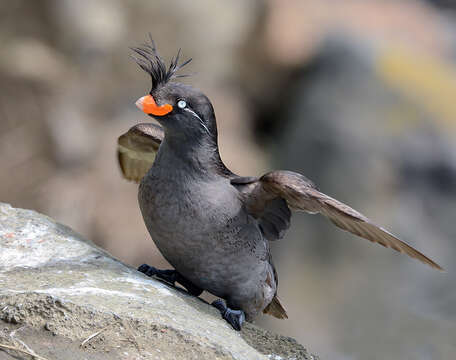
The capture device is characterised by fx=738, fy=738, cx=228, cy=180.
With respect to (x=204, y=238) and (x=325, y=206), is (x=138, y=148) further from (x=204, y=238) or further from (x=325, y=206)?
(x=325, y=206)

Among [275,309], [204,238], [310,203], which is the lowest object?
[275,309]

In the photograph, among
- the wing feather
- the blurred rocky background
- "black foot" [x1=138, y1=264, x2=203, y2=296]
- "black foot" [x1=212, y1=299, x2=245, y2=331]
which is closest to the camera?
the wing feather

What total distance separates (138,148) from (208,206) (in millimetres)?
1090

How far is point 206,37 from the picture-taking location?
33.2ft

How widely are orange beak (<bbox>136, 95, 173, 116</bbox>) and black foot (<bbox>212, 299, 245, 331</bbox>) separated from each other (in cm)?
101

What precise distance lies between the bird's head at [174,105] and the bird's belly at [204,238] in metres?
0.33

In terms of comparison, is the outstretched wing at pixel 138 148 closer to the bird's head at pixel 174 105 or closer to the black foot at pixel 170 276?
the bird's head at pixel 174 105

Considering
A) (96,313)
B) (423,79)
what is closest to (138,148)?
(96,313)

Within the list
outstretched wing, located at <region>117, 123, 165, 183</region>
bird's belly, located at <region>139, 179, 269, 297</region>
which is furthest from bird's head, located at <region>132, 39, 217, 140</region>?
outstretched wing, located at <region>117, 123, 165, 183</region>

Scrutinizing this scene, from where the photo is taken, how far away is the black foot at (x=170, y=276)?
3.71 meters

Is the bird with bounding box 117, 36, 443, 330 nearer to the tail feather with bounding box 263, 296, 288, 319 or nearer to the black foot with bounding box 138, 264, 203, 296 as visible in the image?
the black foot with bounding box 138, 264, 203, 296

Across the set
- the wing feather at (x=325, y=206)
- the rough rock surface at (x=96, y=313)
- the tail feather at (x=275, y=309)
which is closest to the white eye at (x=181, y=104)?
the wing feather at (x=325, y=206)

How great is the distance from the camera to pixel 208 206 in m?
3.59

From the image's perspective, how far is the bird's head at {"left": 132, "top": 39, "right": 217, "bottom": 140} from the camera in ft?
11.5
